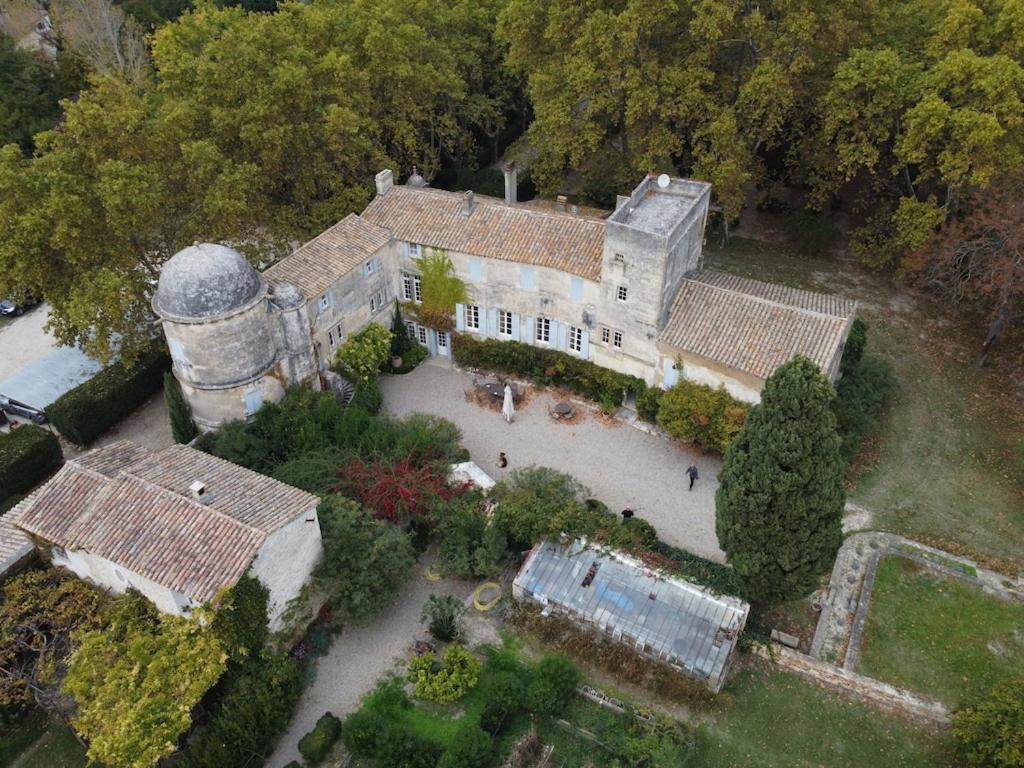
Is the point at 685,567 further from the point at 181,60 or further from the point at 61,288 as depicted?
the point at 181,60

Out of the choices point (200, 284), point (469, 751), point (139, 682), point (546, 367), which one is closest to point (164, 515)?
point (139, 682)

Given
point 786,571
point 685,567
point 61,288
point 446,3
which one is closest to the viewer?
point 786,571

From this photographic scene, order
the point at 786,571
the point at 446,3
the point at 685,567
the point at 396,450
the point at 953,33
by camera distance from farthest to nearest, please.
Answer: the point at 446,3, the point at 953,33, the point at 396,450, the point at 685,567, the point at 786,571

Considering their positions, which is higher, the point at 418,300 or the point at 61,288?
the point at 61,288

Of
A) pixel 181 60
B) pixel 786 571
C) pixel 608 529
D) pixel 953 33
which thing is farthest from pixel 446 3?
pixel 786 571

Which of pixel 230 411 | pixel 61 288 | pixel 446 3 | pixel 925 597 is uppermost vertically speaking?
pixel 446 3

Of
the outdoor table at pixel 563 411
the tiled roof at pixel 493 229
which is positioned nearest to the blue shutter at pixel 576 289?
the tiled roof at pixel 493 229
